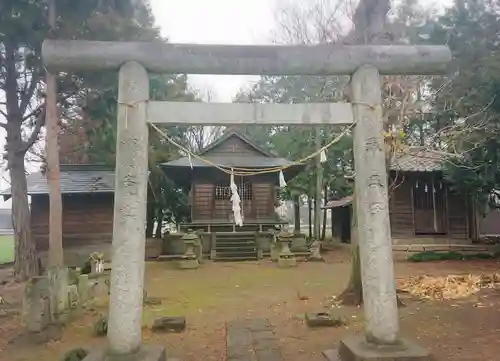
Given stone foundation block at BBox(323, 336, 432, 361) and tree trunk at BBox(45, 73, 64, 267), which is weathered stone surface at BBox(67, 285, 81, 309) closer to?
tree trunk at BBox(45, 73, 64, 267)

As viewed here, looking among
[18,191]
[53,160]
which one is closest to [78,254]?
[18,191]

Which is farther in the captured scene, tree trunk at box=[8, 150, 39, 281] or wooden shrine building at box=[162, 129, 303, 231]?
wooden shrine building at box=[162, 129, 303, 231]

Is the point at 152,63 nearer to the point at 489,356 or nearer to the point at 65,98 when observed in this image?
the point at 489,356

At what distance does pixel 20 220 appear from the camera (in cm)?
1573

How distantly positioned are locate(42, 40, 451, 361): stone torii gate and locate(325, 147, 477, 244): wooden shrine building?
17835mm

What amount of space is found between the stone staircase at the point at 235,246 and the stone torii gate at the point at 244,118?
15.9 m

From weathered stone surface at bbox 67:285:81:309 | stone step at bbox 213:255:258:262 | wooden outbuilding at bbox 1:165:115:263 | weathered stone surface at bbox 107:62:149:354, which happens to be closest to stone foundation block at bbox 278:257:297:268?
stone step at bbox 213:255:258:262

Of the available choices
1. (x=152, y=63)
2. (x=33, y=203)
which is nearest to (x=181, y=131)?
(x=33, y=203)

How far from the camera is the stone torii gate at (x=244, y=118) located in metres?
5.86

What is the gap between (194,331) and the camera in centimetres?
877

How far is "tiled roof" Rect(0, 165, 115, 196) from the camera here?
2147 cm

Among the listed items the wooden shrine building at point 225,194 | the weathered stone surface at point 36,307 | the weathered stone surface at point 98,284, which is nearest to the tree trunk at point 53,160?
the weathered stone surface at point 98,284

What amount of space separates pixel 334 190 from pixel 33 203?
20.8 metres

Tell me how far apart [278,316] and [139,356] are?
4721 mm
